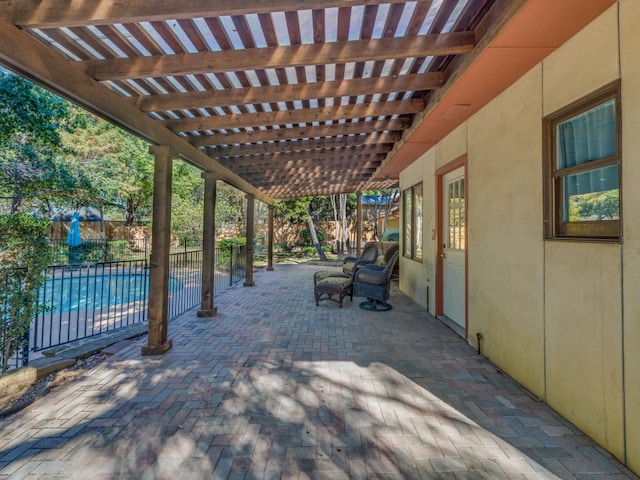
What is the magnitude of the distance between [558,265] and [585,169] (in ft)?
2.29

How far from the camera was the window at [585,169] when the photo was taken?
1.86m

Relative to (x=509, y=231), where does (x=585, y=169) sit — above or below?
above

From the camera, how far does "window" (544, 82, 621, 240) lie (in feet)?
6.11

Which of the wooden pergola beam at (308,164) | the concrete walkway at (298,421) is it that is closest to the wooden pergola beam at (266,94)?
the concrete walkway at (298,421)

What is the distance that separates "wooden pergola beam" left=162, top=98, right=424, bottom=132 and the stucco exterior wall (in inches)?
39.7

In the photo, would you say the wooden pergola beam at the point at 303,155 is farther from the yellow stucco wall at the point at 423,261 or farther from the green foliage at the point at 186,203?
the green foliage at the point at 186,203

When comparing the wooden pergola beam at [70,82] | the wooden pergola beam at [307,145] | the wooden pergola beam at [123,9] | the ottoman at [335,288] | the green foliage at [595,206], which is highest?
the wooden pergola beam at [307,145]

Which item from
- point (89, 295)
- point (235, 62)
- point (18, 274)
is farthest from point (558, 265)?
point (89, 295)

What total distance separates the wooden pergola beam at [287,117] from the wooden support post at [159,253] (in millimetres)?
420

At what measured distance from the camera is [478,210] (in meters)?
3.41

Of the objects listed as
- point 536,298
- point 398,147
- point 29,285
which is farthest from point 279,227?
point 536,298

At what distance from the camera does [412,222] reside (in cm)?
608

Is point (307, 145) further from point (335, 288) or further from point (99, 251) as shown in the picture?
point (99, 251)

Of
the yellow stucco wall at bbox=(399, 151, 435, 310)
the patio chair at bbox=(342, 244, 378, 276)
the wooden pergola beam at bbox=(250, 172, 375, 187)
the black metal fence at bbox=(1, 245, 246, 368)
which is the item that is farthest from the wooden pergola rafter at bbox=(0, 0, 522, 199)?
the patio chair at bbox=(342, 244, 378, 276)
